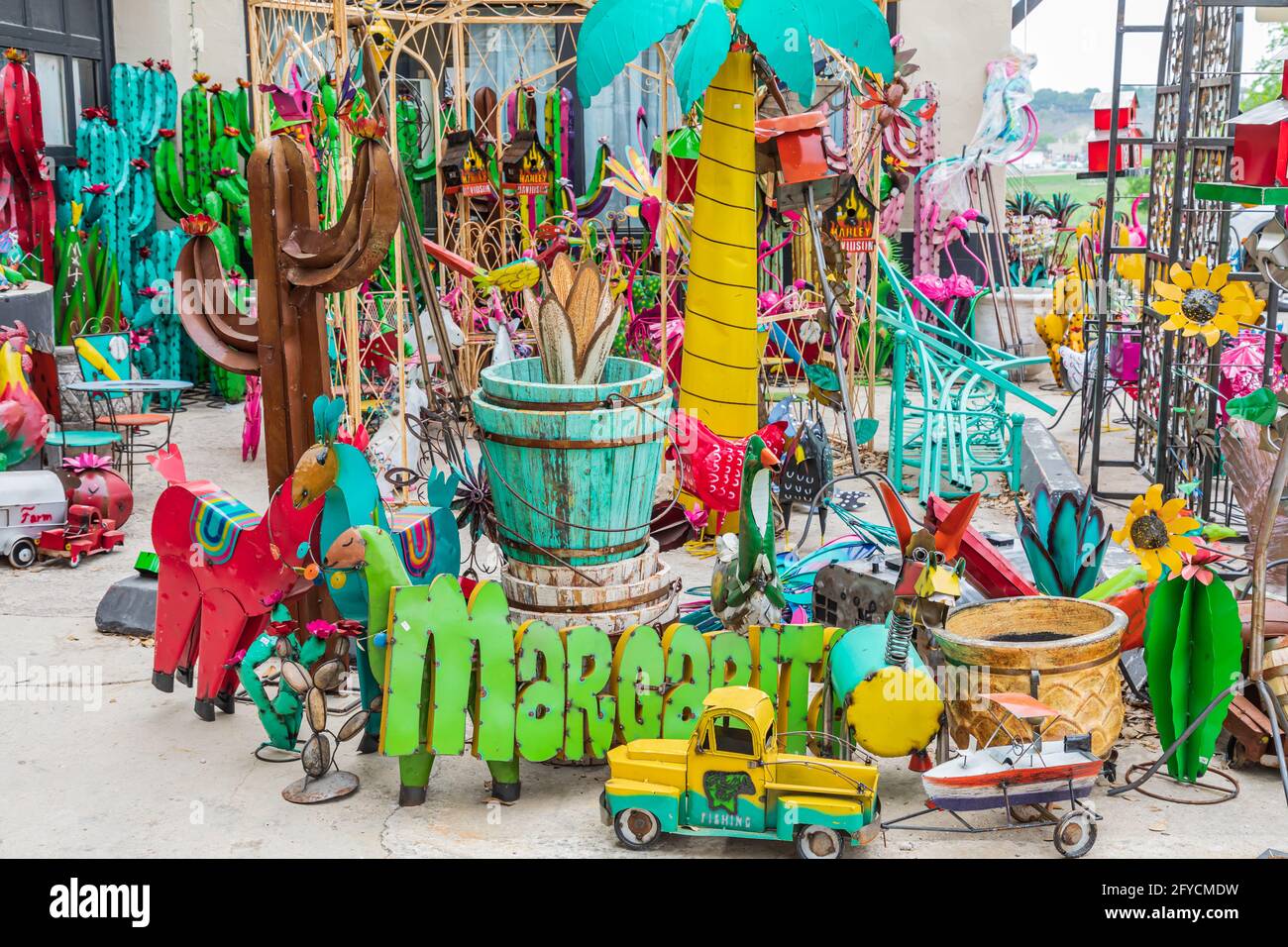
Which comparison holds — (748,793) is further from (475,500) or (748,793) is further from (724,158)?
(724,158)

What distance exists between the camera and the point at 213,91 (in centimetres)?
1080

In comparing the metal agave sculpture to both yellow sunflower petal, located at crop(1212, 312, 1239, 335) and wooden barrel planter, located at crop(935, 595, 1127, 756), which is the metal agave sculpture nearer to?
wooden barrel planter, located at crop(935, 595, 1127, 756)

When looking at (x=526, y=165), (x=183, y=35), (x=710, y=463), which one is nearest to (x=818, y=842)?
(x=710, y=463)

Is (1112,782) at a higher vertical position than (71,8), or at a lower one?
lower

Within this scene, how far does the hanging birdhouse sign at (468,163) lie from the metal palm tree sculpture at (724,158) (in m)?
4.30

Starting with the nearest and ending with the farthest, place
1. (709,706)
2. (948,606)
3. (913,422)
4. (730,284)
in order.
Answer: (709,706)
(948,606)
(730,284)
(913,422)

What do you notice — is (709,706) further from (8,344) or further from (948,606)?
(8,344)

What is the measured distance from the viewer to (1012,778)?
12.2 ft

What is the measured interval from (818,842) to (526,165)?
310 inches

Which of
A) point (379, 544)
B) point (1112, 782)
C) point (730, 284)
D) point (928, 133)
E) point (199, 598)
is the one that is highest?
point (928, 133)

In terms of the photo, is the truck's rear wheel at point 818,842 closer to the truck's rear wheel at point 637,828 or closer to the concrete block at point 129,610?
the truck's rear wheel at point 637,828

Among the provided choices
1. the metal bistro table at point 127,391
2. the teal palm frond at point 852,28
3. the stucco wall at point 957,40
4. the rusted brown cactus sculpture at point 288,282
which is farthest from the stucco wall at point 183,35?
the teal palm frond at point 852,28

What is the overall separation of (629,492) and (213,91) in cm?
753

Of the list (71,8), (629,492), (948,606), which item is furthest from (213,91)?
(948,606)
